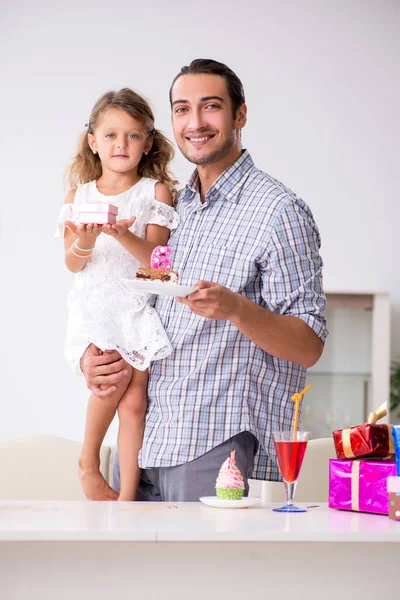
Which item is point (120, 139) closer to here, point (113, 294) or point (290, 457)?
point (113, 294)

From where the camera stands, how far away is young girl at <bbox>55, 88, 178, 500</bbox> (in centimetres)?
208

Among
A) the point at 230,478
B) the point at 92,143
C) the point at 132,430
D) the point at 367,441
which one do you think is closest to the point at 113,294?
the point at 132,430

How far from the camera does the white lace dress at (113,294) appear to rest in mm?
2160

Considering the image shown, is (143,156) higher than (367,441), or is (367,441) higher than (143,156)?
(143,156)

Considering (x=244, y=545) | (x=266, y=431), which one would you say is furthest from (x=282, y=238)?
(x=244, y=545)

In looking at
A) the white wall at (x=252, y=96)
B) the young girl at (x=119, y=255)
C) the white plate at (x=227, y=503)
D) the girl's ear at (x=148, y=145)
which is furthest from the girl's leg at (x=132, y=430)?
the white wall at (x=252, y=96)

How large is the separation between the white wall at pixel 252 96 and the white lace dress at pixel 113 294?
8.64ft

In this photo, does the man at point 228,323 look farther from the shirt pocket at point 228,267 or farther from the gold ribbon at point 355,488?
the gold ribbon at point 355,488

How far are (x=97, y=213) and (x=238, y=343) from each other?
1.46 feet

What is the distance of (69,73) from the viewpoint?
499 centimetres

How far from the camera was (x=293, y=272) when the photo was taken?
6.34 ft

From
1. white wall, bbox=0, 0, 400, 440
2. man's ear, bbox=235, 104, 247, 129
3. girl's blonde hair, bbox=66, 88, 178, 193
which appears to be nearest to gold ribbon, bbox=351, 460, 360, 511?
man's ear, bbox=235, 104, 247, 129

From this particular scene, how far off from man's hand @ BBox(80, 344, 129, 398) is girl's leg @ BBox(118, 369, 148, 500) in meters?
0.05

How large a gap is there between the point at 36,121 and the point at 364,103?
6.30ft
